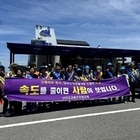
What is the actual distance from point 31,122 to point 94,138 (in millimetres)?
2413

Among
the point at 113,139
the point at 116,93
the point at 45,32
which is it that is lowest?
the point at 113,139

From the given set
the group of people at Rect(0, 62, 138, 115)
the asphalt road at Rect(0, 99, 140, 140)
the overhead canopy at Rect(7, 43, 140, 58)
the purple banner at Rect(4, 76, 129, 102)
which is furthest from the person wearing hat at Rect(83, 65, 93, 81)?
the overhead canopy at Rect(7, 43, 140, 58)

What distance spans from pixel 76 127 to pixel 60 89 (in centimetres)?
292

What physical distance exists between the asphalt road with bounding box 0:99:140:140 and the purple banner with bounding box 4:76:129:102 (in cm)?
69

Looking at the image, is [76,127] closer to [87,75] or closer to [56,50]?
[87,75]

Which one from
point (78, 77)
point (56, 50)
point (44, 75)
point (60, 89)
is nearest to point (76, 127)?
point (60, 89)

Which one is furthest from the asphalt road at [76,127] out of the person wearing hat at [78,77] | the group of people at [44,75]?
the person wearing hat at [78,77]

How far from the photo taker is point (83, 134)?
233 inches

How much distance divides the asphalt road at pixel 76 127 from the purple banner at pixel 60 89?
690 mm

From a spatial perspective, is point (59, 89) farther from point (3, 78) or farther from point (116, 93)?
point (116, 93)

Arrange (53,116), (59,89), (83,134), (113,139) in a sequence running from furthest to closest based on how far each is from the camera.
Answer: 1. (59,89)
2. (53,116)
3. (83,134)
4. (113,139)

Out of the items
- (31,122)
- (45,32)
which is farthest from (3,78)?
(45,32)

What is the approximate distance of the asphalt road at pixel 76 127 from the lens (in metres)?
5.74

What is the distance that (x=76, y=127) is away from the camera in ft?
21.7
